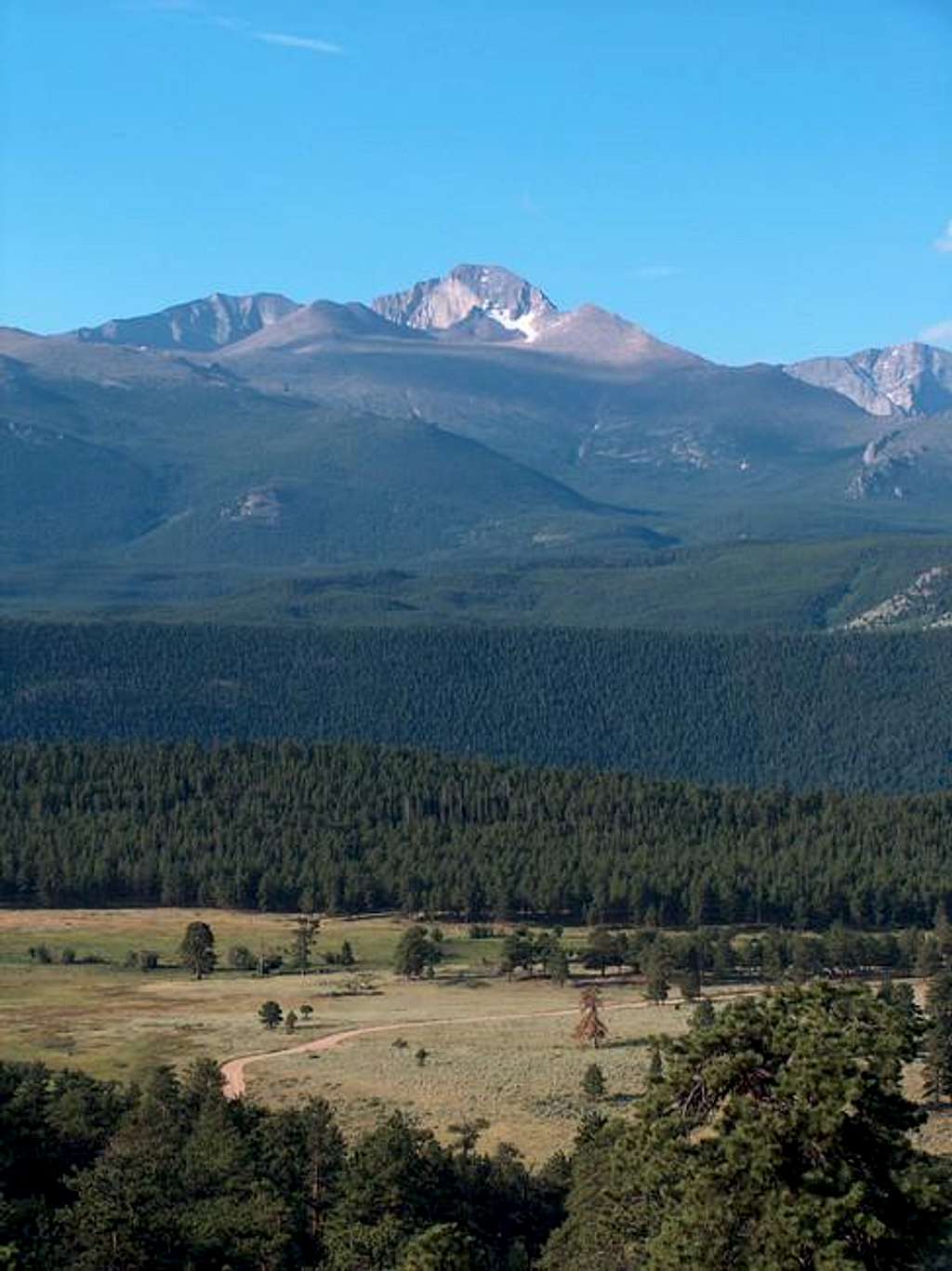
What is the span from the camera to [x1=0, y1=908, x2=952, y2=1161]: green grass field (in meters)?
92.2

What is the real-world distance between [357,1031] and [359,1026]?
6.57 ft

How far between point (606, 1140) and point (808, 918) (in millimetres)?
99967

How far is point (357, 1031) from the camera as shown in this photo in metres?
114

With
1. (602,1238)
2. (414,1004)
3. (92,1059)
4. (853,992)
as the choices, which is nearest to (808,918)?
(414,1004)

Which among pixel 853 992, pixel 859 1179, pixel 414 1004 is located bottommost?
pixel 414 1004

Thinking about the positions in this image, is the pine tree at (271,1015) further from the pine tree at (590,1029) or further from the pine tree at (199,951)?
the pine tree at (199,951)

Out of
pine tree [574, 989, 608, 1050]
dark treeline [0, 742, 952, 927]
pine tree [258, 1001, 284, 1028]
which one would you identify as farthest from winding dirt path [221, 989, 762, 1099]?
dark treeline [0, 742, 952, 927]

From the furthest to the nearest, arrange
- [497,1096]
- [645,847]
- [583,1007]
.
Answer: [645,847]
[583,1007]
[497,1096]

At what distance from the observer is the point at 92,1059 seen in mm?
103875

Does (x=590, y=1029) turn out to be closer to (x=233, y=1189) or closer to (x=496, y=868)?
(x=233, y=1189)

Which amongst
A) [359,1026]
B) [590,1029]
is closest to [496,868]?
[359,1026]

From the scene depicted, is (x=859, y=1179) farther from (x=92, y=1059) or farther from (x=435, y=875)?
(x=435, y=875)

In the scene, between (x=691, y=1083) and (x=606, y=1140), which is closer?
(x=691, y=1083)

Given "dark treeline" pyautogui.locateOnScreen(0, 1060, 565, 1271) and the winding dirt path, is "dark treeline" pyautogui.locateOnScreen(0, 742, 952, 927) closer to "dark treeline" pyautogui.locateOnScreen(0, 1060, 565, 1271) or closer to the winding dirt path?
the winding dirt path
